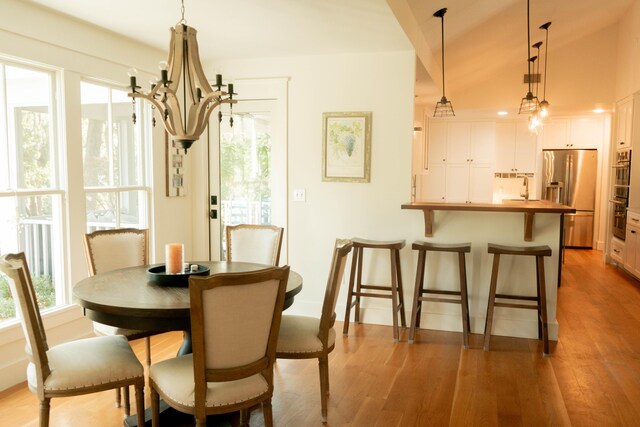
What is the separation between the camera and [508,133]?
878 centimetres

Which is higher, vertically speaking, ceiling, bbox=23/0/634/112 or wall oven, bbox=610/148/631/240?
ceiling, bbox=23/0/634/112

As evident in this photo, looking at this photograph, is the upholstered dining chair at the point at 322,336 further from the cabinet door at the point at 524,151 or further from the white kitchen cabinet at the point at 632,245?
the cabinet door at the point at 524,151

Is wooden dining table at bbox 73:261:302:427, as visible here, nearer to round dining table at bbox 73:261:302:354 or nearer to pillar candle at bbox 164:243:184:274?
round dining table at bbox 73:261:302:354

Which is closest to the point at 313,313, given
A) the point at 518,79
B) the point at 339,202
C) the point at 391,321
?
the point at 391,321

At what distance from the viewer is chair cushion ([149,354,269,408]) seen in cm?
205

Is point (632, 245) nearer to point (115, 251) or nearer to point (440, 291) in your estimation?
point (440, 291)

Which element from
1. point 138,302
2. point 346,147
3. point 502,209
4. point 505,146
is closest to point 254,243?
point 346,147

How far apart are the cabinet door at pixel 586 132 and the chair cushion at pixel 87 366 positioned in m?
8.58

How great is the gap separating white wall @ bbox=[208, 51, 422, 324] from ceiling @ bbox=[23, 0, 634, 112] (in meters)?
0.16

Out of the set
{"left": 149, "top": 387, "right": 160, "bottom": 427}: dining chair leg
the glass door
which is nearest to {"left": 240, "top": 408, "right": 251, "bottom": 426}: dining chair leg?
{"left": 149, "top": 387, "right": 160, "bottom": 427}: dining chair leg

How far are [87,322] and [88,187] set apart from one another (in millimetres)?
1014

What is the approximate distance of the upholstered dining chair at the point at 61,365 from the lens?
2105mm

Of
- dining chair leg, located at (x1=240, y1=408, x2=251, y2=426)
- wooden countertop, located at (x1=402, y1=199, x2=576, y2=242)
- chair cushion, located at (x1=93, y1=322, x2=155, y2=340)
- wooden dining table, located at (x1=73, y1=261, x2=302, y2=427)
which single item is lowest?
dining chair leg, located at (x1=240, y1=408, x2=251, y2=426)

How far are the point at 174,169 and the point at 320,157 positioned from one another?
53.7 inches
